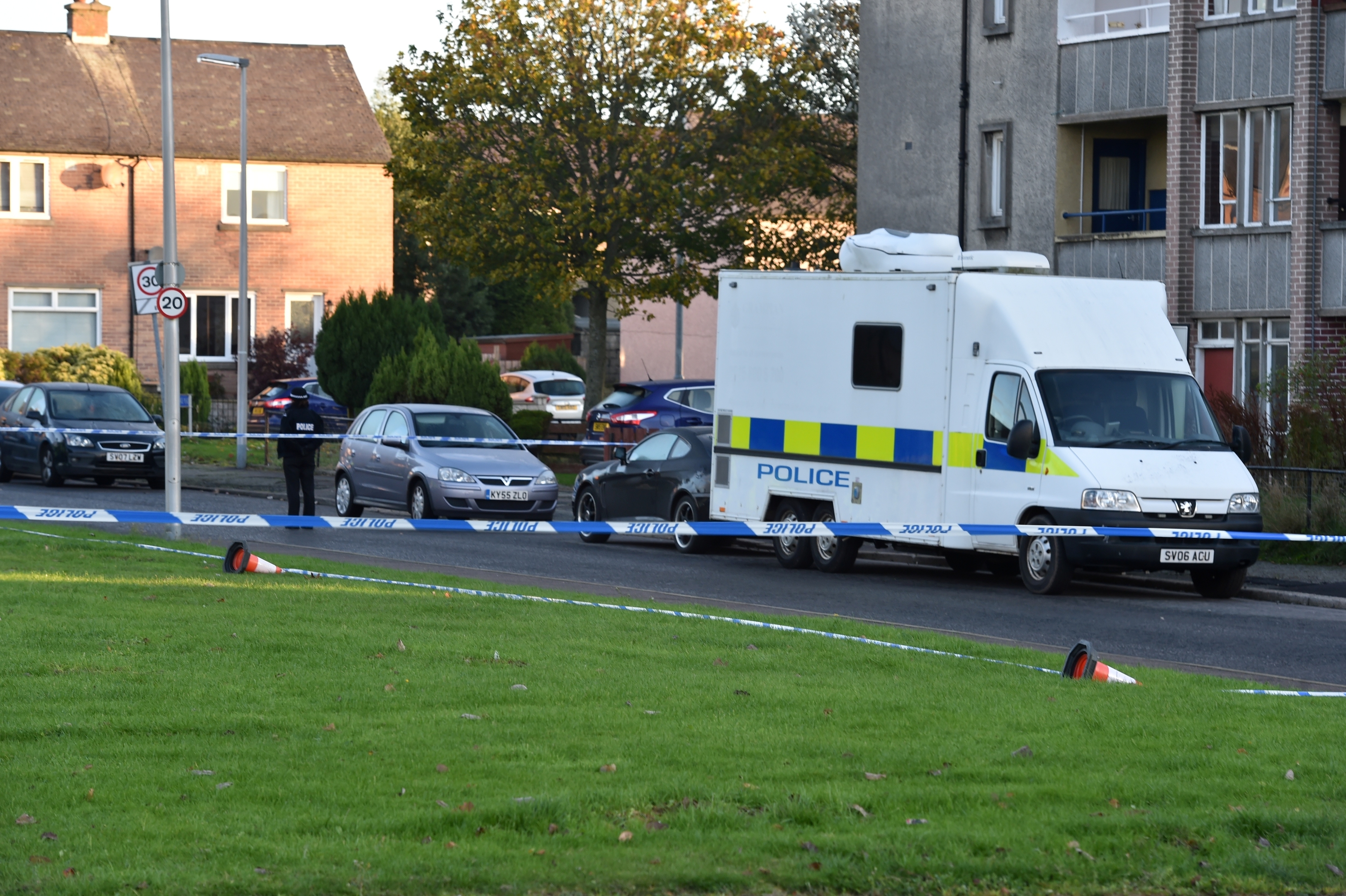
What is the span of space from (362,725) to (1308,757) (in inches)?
151

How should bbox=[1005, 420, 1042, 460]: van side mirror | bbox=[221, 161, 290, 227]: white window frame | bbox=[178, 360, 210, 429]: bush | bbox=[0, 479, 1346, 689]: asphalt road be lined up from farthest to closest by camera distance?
1. bbox=[221, 161, 290, 227]: white window frame
2. bbox=[178, 360, 210, 429]: bush
3. bbox=[1005, 420, 1042, 460]: van side mirror
4. bbox=[0, 479, 1346, 689]: asphalt road

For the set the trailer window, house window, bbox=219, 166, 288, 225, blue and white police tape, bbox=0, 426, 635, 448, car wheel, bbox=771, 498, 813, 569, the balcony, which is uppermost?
the balcony

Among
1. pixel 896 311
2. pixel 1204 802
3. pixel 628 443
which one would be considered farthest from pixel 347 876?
pixel 628 443

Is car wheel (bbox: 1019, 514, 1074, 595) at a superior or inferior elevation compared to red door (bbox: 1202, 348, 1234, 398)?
inferior

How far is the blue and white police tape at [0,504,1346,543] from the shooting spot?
40.2 ft

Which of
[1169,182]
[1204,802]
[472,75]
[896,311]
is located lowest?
[1204,802]

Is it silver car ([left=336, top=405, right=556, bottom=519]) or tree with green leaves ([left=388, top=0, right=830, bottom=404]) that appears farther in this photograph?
tree with green leaves ([left=388, top=0, right=830, bottom=404])

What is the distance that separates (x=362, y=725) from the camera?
777cm

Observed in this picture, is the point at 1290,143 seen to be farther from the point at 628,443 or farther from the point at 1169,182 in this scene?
the point at 628,443

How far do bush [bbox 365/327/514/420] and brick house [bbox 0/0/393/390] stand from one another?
12620 millimetres

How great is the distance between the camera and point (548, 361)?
6100cm

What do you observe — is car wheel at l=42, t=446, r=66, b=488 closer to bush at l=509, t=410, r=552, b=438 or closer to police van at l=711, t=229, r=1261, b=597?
bush at l=509, t=410, r=552, b=438

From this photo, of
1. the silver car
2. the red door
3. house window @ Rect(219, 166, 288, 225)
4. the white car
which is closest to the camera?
the silver car

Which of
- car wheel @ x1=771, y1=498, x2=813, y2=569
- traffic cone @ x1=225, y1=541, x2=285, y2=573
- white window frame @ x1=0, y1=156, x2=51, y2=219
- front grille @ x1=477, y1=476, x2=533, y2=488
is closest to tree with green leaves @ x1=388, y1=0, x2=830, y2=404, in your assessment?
front grille @ x1=477, y1=476, x2=533, y2=488
